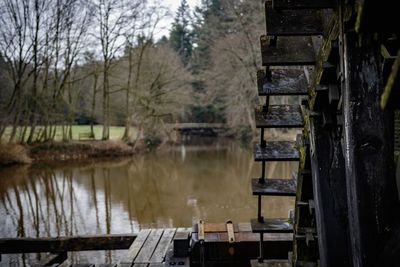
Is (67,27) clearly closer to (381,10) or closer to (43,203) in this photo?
(43,203)

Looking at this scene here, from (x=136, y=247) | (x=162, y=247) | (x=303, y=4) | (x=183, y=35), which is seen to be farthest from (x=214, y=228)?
(x=183, y=35)

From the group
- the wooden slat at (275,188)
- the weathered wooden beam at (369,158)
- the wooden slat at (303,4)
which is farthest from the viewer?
the wooden slat at (275,188)

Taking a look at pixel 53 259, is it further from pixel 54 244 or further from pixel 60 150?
pixel 60 150

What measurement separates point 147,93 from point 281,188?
73.3ft

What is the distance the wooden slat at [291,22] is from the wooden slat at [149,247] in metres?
3.17

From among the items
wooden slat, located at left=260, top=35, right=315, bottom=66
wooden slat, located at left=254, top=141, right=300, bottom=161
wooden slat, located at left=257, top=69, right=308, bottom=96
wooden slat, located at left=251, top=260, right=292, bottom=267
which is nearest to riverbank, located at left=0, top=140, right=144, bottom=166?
wooden slat, located at left=251, top=260, right=292, bottom=267

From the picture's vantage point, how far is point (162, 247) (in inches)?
208

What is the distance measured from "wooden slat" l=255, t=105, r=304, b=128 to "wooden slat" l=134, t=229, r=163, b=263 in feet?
7.66

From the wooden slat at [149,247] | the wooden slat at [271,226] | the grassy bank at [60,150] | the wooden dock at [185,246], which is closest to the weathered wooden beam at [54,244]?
the wooden dock at [185,246]

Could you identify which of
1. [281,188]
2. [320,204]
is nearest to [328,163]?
[320,204]

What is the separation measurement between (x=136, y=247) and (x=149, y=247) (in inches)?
6.6

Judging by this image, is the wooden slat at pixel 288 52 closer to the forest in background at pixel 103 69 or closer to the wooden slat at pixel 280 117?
the wooden slat at pixel 280 117

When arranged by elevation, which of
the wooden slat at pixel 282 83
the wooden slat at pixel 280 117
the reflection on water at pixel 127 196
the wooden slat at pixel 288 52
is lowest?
the reflection on water at pixel 127 196

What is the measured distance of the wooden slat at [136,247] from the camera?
4814 millimetres
